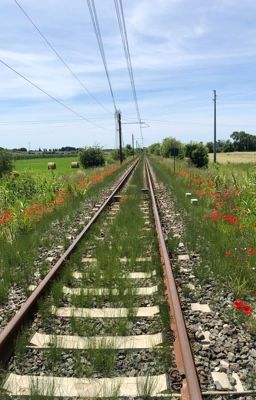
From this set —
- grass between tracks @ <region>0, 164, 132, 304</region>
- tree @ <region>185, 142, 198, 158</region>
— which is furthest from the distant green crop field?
tree @ <region>185, 142, 198, 158</region>

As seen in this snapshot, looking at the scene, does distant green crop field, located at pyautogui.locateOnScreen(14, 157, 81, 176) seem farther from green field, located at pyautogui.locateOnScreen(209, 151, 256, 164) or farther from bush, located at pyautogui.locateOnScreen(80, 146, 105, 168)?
green field, located at pyautogui.locateOnScreen(209, 151, 256, 164)

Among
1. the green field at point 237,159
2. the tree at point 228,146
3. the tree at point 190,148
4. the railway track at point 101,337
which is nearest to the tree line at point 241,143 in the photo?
the tree at point 228,146

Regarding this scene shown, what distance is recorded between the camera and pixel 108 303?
211 inches

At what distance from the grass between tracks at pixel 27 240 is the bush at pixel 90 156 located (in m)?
32.1

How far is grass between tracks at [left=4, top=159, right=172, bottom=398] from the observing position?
3.83 metres

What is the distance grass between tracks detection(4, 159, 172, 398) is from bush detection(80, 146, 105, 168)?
3778 cm

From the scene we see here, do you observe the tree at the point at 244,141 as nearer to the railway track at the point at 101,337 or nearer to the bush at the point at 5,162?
the bush at the point at 5,162

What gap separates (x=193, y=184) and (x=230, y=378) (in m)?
16.9

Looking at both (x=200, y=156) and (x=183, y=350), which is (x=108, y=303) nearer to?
(x=183, y=350)

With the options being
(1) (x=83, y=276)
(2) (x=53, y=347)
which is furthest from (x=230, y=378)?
(1) (x=83, y=276)

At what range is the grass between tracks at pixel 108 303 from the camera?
3.83 meters

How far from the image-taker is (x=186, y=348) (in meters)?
3.88

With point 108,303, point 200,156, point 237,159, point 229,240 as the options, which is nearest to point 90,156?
point 200,156

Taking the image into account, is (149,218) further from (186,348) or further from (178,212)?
(186,348)
